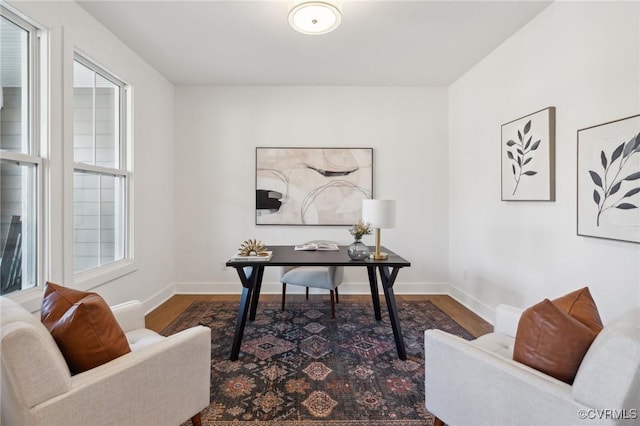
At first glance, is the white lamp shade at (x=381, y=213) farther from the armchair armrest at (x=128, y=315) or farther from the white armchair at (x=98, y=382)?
the armchair armrest at (x=128, y=315)

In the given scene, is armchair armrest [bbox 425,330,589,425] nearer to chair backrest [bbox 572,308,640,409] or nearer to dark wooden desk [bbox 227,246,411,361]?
chair backrest [bbox 572,308,640,409]

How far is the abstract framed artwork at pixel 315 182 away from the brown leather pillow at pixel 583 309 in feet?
8.27

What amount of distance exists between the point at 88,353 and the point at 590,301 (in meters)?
2.02

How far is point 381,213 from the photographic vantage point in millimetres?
2217

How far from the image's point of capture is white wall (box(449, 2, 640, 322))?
1.72m

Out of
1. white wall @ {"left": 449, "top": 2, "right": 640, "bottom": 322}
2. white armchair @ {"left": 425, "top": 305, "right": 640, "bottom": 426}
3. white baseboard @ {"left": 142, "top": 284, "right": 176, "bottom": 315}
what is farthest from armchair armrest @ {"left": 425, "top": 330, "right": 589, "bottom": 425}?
white baseboard @ {"left": 142, "top": 284, "right": 176, "bottom": 315}

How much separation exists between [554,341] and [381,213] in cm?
131

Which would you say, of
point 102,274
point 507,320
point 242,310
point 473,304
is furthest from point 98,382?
point 473,304

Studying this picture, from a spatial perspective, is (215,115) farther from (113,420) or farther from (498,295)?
(498,295)

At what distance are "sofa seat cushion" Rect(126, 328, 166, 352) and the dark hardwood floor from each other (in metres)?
1.12

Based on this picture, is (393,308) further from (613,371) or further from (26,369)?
(26,369)

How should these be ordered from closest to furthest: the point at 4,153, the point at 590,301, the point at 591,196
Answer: the point at 590,301 → the point at 4,153 → the point at 591,196

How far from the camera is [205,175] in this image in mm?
3709

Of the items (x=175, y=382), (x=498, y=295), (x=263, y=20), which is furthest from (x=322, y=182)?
(x=175, y=382)
